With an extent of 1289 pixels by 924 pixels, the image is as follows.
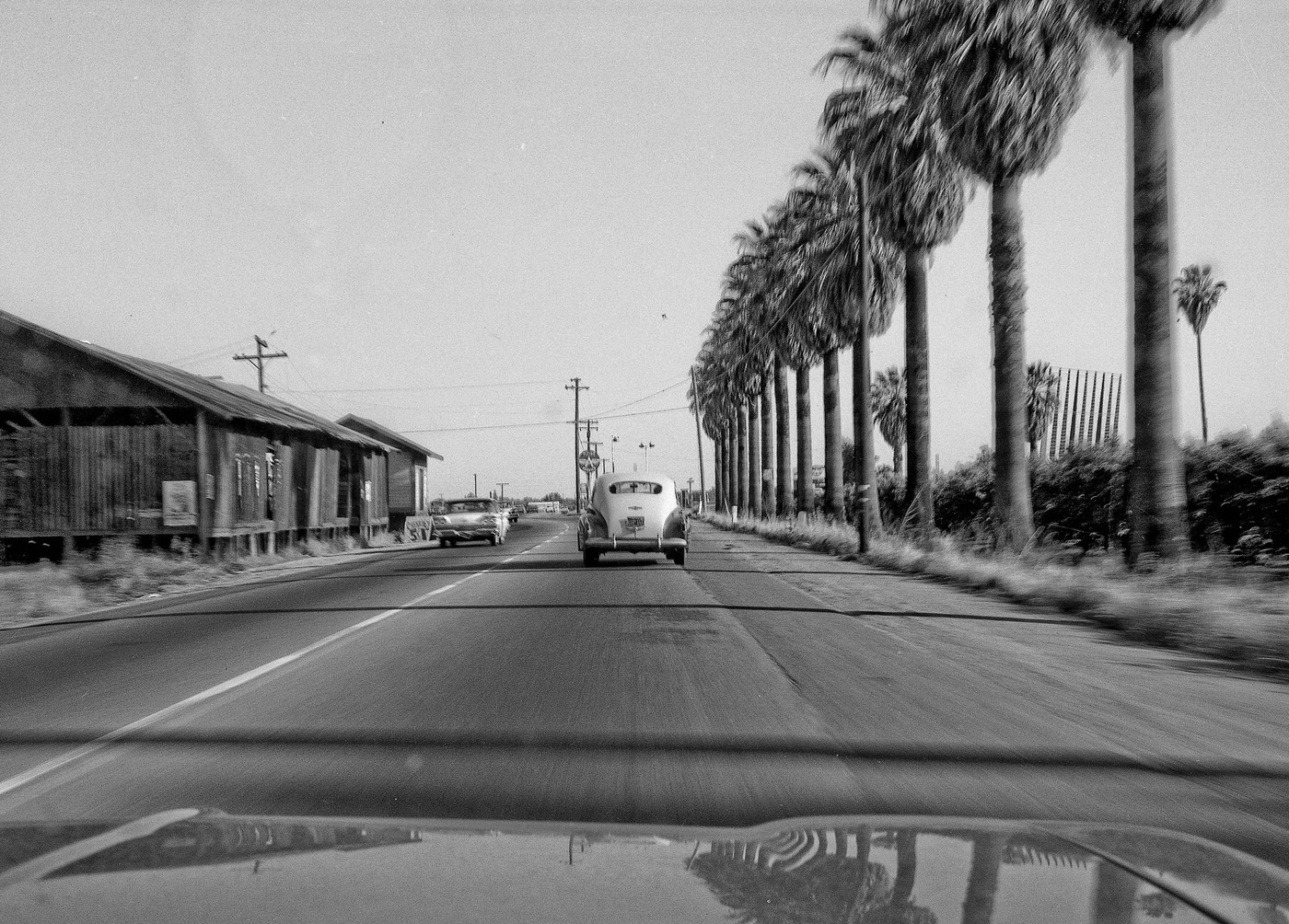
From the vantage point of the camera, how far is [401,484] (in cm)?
6166

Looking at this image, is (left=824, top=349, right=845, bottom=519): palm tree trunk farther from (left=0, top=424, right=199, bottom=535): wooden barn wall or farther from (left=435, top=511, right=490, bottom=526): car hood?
(left=0, top=424, right=199, bottom=535): wooden barn wall

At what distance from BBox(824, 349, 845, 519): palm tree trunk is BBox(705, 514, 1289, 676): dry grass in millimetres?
16624

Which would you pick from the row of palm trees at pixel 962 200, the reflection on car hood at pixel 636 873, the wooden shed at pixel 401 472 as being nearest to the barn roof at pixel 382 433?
the wooden shed at pixel 401 472

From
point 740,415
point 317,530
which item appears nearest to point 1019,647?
point 317,530

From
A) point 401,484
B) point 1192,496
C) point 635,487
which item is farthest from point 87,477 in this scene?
point 401,484

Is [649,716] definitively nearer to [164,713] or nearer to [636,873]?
[164,713]

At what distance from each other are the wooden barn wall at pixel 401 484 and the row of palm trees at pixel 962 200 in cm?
2746

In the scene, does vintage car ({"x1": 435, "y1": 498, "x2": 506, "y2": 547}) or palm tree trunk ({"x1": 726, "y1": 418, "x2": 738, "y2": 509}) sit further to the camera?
palm tree trunk ({"x1": 726, "y1": 418, "x2": 738, "y2": 509})

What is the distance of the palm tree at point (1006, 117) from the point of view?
1941 centimetres

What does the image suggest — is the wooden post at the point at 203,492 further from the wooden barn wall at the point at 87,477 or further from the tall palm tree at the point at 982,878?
the tall palm tree at the point at 982,878

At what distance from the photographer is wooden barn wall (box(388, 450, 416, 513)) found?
60812 millimetres

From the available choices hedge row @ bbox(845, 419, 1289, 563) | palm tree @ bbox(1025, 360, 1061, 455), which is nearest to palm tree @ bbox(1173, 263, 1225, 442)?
palm tree @ bbox(1025, 360, 1061, 455)

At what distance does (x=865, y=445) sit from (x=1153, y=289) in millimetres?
11997

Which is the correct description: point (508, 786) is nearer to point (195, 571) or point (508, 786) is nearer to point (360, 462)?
point (195, 571)
